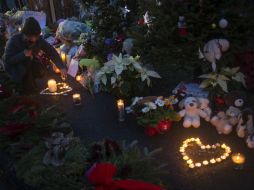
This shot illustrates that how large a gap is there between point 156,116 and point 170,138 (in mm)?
360

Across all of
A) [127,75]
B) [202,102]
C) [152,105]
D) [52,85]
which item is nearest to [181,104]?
[202,102]

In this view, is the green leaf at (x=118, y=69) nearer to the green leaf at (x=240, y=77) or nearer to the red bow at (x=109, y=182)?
the green leaf at (x=240, y=77)

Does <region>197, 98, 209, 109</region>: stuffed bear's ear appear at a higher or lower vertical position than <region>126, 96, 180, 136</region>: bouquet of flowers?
higher

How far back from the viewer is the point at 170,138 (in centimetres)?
509

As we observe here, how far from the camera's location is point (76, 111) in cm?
639

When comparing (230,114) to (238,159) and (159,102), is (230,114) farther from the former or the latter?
(159,102)

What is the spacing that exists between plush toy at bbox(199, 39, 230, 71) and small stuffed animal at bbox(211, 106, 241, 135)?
0.83 metres

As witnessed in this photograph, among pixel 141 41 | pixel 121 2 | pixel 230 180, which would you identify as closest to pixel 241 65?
pixel 141 41

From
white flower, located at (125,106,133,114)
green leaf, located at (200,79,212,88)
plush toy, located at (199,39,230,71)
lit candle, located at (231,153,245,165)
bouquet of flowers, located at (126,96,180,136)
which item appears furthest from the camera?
white flower, located at (125,106,133,114)

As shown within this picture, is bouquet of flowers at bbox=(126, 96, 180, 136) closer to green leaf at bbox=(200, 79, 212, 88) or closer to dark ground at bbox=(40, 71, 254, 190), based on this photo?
dark ground at bbox=(40, 71, 254, 190)

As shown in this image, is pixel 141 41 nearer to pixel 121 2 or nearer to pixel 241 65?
pixel 241 65

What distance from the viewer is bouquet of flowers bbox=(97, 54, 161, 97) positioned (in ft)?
20.6

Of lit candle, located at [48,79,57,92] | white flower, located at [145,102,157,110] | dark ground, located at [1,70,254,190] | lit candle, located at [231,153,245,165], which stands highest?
white flower, located at [145,102,157,110]

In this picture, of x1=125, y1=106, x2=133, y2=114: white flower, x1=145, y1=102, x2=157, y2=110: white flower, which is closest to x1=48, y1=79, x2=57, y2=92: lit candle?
x1=125, y1=106, x2=133, y2=114: white flower
